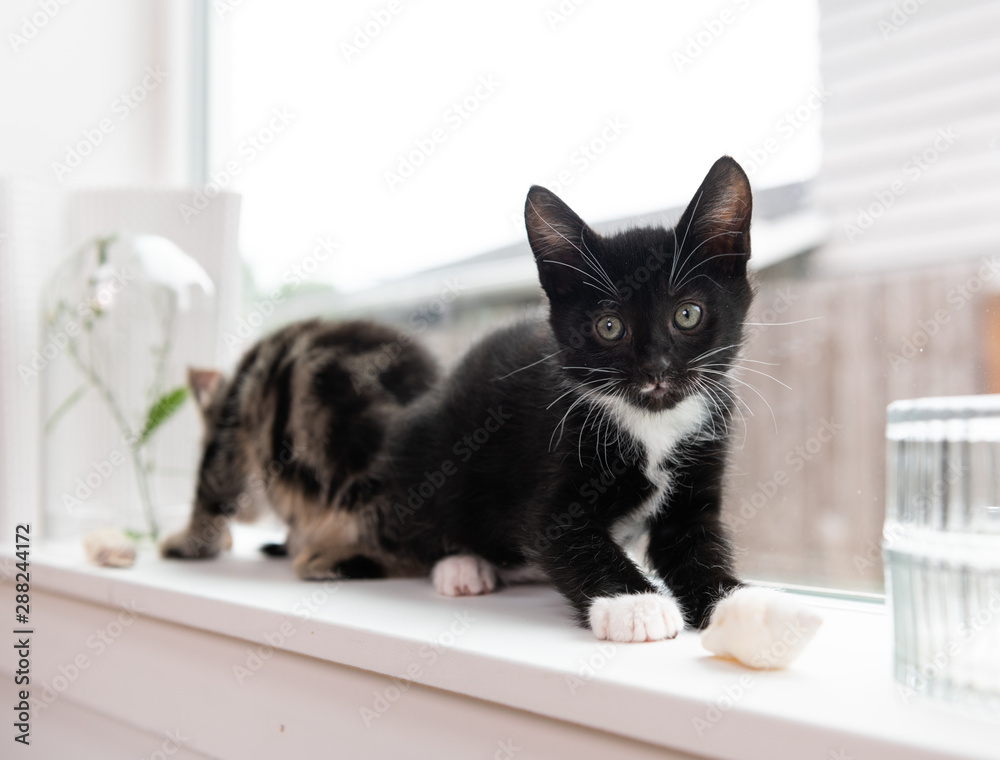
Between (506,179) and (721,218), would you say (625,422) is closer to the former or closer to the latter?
(721,218)

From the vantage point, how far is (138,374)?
1.44 metres

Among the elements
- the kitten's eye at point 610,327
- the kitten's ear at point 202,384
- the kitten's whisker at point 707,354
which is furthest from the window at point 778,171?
the kitten's ear at point 202,384

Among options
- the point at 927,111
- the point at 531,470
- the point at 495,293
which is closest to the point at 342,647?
the point at 531,470

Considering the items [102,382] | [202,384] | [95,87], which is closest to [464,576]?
[202,384]

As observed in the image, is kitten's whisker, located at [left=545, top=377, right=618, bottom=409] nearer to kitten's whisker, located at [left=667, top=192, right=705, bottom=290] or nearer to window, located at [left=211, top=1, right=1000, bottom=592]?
kitten's whisker, located at [left=667, top=192, right=705, bottom=290]

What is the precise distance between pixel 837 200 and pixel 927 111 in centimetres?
15

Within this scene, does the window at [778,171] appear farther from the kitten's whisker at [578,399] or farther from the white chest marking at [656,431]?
the kitten's whisker at [578,399]

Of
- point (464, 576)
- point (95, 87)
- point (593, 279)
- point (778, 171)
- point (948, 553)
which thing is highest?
point (95, 87)

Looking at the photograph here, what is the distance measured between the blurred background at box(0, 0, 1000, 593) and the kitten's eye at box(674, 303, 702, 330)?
17 cm

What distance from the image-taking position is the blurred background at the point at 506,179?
979mm

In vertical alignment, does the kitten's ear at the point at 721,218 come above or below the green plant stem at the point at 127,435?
above

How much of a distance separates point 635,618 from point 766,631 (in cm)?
14

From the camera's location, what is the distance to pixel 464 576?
3.27 ft

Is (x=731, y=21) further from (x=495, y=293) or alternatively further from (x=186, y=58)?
(x=186, y=58)
